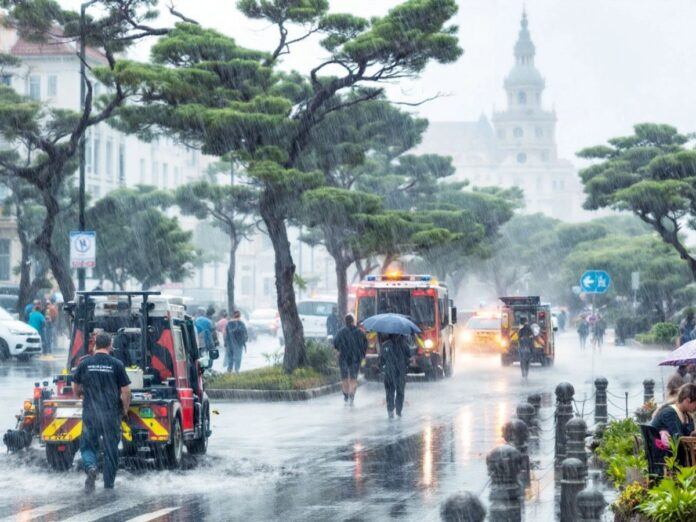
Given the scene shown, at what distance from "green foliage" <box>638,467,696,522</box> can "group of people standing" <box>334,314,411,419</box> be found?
14.1m

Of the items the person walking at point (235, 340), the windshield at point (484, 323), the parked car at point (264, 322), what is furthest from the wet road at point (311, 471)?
the parked car at point (264, 322)

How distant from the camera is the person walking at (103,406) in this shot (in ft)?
43.8

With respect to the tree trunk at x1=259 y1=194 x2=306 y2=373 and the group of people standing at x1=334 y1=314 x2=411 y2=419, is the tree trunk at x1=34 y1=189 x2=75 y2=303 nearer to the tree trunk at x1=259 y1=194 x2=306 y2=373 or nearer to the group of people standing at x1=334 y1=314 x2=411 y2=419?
the tree trunk at x1=259 y1=194 x2=306 y2=373

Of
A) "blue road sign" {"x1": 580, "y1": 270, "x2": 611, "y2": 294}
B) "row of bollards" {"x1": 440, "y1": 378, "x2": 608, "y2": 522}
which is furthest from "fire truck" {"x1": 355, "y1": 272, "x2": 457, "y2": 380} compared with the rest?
"row of bollards" {"x1": 440, "y1": 378, "x2": 608, "y2": 522}

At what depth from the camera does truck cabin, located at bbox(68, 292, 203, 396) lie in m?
15.1

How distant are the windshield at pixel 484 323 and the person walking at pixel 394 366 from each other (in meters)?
25.2

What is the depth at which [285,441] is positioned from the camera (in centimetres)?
1844

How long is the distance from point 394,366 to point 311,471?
819 cm

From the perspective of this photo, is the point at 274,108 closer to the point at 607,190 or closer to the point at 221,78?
the point at 221,78

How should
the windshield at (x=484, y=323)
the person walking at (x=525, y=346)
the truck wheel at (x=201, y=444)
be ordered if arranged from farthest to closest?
the windshield at (x=484, y=323)
the person walking at (x=525, y=346)
the truck wheel at (x=201, y=444)

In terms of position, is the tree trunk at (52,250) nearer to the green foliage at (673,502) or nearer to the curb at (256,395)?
the curb at (256,395)

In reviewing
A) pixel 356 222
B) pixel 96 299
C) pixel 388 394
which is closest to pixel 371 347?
pixel 356 222

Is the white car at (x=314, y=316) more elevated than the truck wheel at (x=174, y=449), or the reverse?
the white car at (x=314, y=316)

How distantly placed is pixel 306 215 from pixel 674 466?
22.3 m
